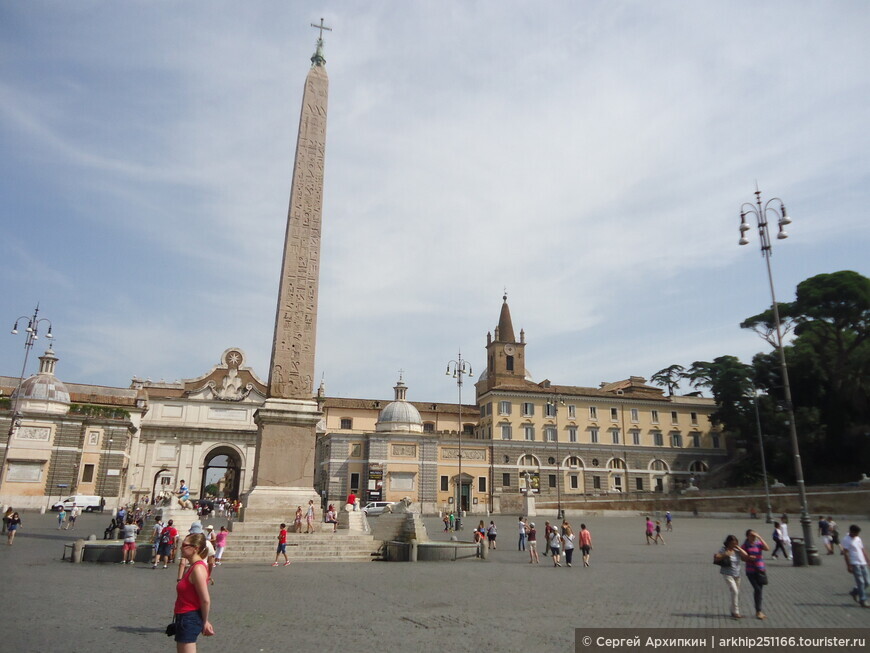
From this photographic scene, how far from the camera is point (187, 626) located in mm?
4277

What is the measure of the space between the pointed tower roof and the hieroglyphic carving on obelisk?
144ft

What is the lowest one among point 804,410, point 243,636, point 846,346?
point 243,636

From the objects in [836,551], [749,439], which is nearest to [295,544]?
[836,551]

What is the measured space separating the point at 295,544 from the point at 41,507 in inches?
1154

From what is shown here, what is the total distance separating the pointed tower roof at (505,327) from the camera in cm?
6072

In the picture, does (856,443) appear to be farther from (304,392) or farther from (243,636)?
(243,636)

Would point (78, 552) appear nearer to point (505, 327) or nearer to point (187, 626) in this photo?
point (187, 626)

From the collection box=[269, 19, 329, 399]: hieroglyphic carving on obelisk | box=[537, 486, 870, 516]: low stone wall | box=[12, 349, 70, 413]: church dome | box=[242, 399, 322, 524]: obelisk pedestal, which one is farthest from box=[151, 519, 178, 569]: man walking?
box=[537, 486, 870, 516]: low stone wall

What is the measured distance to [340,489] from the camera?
44906mm

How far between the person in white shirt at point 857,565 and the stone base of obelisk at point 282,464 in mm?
10817

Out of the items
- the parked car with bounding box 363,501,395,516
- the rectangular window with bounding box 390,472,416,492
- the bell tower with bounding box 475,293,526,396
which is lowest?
the parked car with bounding box 363,501,395,516

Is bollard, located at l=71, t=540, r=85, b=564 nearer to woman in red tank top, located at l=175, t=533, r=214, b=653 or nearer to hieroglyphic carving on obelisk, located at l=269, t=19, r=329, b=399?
hieroglyphic carving on obelisk, located at l=269, t=19, r=329, b=399

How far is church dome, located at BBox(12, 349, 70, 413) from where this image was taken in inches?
1491

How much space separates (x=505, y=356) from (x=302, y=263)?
1738 inches
